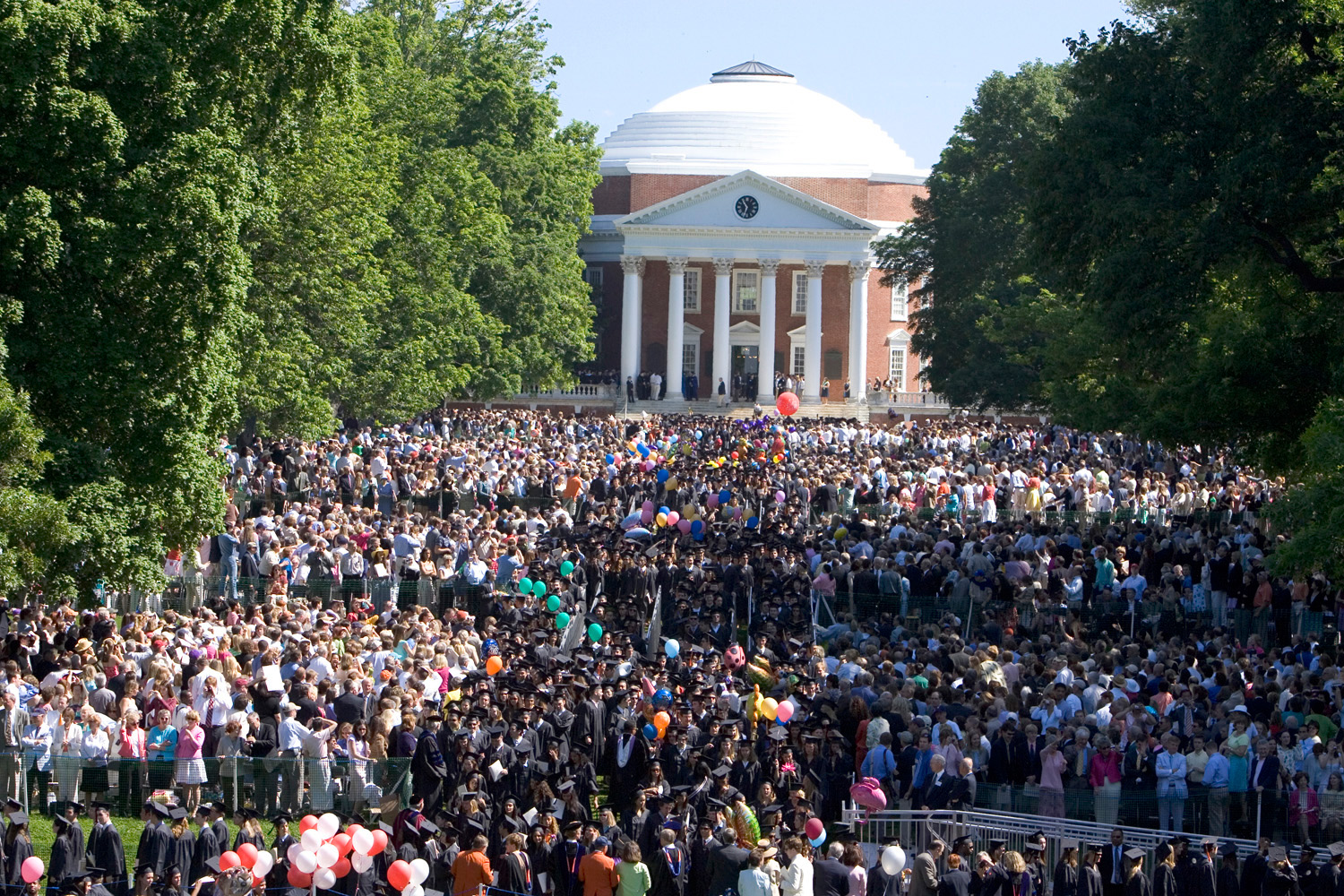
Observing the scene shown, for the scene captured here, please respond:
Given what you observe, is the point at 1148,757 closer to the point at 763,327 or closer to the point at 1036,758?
the point at 1036,758

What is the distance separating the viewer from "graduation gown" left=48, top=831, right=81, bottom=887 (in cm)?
1489

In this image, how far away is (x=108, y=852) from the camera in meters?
15.2

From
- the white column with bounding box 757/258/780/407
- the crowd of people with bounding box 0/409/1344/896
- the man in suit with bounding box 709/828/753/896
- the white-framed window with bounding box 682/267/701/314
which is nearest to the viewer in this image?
the man in suit with bounding box 709/828/753/896

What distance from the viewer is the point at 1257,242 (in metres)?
28.3

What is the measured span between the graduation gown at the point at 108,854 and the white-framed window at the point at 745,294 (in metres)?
70.6

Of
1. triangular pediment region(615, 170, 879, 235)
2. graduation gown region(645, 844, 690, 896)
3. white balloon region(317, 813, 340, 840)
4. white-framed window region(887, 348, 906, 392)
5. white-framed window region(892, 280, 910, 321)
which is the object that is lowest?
graduation gown region(645, 844, 690, 896)

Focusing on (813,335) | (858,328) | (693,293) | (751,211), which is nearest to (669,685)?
(813,335)

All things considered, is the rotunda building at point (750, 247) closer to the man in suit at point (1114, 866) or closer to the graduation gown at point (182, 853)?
the man in suit at point (1114, 866)

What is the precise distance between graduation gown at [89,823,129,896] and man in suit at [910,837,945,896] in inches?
247

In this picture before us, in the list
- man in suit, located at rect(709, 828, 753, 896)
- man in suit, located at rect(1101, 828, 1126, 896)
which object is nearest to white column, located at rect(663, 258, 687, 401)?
man in suit, located at rect(1101, 828, 1126, 896)

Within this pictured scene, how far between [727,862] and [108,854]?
4959 millimetres

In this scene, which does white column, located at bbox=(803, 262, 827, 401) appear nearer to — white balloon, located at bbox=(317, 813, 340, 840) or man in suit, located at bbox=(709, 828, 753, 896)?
man in suit, located at bbox=(709, 828, 753, 896)

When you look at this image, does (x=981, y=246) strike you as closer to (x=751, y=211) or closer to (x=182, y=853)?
(x=751, y=211)

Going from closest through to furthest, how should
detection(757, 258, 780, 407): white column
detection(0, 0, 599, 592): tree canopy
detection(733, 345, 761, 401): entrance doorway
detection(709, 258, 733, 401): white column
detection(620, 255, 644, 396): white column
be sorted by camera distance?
detection(0, 0, 599, 592): tree canopy < detection(757, 258, 780, 407): white column < detection(709, 258, 733, 401): white column < detection(620, 255, 644, 396): white column < detection(733, 345, 761, 401): entrance doorway
